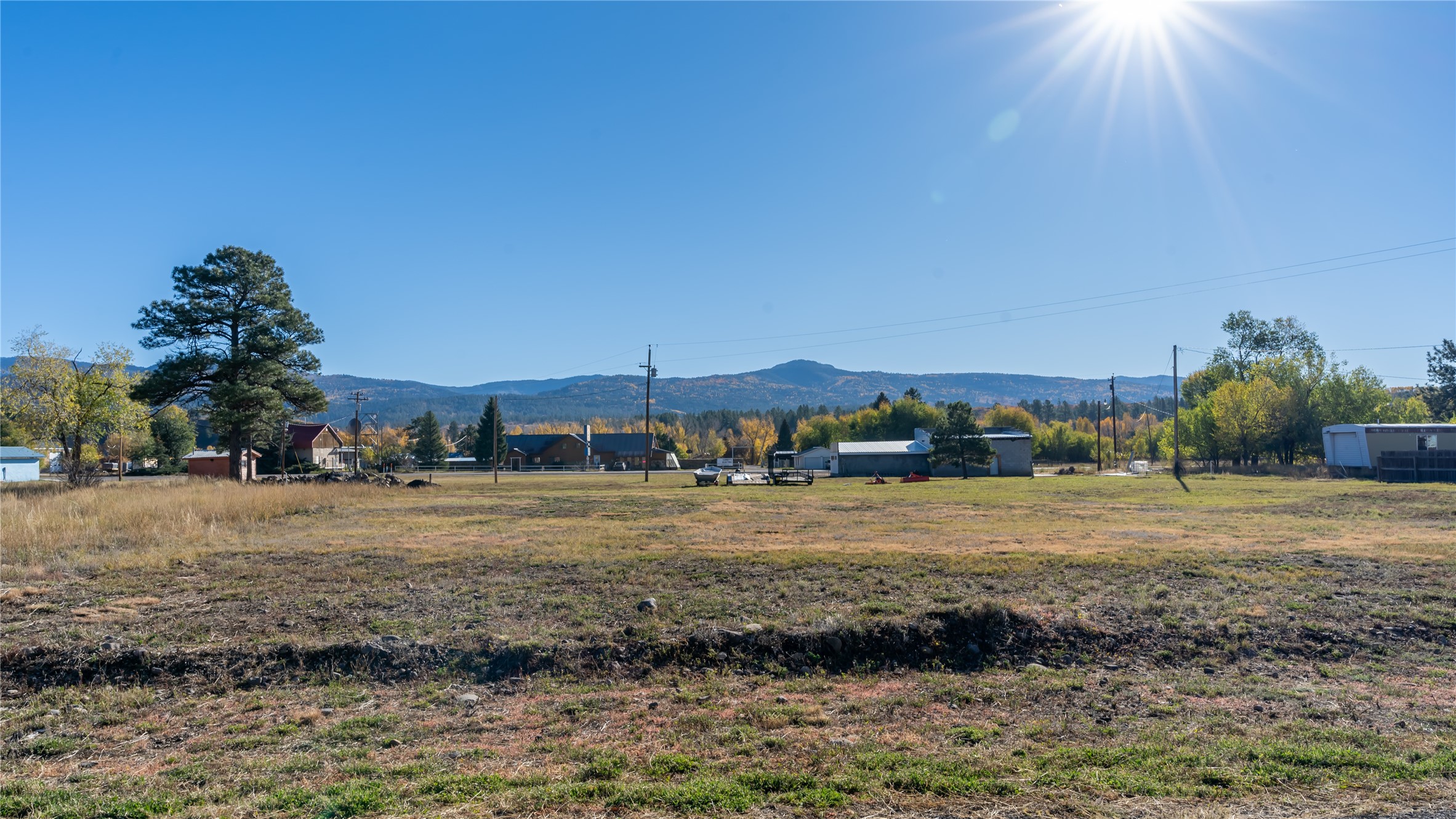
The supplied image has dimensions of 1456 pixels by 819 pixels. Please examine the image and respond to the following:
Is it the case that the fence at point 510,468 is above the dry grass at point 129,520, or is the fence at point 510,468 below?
below

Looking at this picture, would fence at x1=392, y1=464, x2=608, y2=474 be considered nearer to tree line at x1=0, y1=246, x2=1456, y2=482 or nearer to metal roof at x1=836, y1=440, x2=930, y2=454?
tree line at x1=0, y1=246, x2=1456, y2=482

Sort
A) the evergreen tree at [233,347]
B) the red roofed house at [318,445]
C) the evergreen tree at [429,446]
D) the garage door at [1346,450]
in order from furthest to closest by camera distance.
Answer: the red roofed house at [318,445]
the evergreen tree at [429,446]
the garage door at [1346,450]
the evergreen tree at [233,347]

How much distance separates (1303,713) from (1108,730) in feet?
7.37

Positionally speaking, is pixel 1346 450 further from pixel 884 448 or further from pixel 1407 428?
pixel 884 448

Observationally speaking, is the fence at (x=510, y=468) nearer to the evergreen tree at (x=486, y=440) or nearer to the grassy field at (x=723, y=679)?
the evergreen tree at (x=486, y=440)

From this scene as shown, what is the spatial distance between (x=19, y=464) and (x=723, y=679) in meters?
84.7

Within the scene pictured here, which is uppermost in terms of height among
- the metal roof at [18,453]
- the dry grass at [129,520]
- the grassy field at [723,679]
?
the metal roof at [18,453]

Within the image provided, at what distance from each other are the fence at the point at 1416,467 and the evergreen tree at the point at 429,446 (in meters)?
97.2

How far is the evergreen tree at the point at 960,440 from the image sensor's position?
67375 millimetres

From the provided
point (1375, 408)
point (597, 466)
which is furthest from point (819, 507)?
point (597, 466)

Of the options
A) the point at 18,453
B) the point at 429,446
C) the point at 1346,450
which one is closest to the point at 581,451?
the point at 429,446

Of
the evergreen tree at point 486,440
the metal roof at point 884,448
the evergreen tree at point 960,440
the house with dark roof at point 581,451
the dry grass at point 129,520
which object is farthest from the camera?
the house with dark roof at point 581,451

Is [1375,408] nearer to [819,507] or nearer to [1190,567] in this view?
[819,507]

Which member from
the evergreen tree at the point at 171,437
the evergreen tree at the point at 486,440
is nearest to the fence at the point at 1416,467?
the evergreen tree at the point at 486,440
